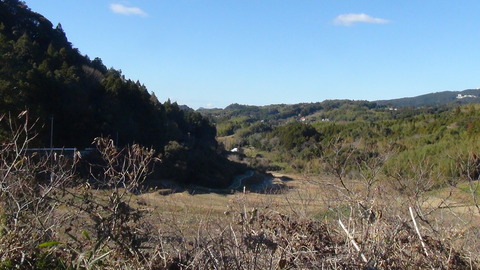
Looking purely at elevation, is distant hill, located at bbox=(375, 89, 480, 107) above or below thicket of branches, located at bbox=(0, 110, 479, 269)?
below

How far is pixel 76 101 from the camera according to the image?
28062 mm

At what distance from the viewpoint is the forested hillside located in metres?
24.5

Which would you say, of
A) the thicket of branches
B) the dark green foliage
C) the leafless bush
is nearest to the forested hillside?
the dark green foliage

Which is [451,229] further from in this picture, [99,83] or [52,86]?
[99,83]

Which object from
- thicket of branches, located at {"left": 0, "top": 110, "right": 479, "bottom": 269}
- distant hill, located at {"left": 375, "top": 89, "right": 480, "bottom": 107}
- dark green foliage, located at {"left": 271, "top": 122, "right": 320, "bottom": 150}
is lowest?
dark green foliage, located at {"left": 271, "top": 122, "right": 320, "bottom": 150}

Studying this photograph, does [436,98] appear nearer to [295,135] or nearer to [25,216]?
[295,135]

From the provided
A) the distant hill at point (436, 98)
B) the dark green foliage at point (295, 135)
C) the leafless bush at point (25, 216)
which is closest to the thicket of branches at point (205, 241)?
the leafless bush at point (25, 216)

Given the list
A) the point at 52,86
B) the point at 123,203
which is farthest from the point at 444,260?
the point at 52,86

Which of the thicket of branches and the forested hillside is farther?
the forested hillside

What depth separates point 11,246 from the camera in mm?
2500

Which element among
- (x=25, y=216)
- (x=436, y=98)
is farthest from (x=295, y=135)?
(x=436, y=98)

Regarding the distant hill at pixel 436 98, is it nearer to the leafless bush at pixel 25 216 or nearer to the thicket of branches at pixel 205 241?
the thicket of branches at pixel 205 241

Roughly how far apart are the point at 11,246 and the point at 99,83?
101 feet

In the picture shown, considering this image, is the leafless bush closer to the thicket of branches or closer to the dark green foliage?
the thicket of branches
